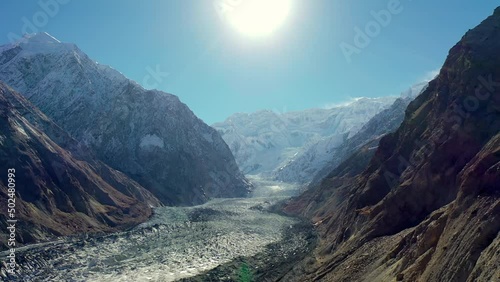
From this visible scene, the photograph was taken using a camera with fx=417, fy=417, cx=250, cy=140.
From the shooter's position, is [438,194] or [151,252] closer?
[438,194]

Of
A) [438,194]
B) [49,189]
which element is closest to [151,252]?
[438,194]

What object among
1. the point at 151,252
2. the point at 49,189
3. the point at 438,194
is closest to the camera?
the point at 438,194

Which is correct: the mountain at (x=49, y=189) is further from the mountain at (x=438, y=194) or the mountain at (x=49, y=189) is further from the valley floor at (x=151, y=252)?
the mountain at (x=438, y=194)

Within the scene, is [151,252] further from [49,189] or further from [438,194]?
[49,189]

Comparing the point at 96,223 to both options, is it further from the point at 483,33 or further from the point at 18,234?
the point at 483,33

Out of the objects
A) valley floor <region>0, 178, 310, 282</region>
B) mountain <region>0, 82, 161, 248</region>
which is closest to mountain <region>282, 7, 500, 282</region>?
valley floor <region>0, 178, 310, 282</region>

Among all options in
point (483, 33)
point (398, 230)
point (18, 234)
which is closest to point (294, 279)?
point (398, 230)

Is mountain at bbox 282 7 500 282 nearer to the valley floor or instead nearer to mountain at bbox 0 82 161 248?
the valley floor

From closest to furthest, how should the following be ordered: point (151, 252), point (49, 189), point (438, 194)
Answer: point (438, 194), point (151, 252), point (49, 189)
